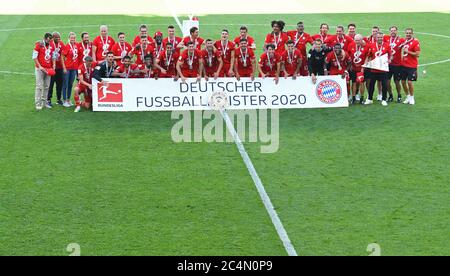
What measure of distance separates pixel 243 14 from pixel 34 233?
2566 centimetres

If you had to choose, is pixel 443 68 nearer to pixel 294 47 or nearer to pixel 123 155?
pixel 294 47

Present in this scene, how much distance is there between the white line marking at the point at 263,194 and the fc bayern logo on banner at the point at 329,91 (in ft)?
7.16

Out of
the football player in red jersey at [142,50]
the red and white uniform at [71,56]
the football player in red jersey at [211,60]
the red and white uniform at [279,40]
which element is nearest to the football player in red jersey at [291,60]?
the red and white uniform at [279,40]

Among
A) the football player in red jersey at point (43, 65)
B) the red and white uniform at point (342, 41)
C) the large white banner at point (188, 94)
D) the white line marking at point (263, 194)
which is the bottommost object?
the white line marking at point (263, 194)

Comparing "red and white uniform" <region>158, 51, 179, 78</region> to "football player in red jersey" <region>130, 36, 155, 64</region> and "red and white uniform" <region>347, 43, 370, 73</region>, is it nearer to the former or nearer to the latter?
"football player in red jersey" <region>130, 36, 155, 64</region>

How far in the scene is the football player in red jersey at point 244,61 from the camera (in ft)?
65.3

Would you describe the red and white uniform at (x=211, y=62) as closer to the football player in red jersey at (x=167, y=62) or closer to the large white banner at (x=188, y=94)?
the football player in red jersey at (x=167, y=62)

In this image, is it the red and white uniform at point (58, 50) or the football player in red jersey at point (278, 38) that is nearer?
the red and white uniform at point (58, 50)

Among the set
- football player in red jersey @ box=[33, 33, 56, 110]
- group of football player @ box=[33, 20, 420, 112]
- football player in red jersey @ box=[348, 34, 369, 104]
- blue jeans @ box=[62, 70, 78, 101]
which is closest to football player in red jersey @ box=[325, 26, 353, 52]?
group of football player @ box=[33, 20, 420, 112]

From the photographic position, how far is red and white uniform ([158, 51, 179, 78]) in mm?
20031

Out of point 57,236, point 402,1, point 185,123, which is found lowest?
point 57,236

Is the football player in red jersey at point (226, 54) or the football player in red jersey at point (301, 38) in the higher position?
the football player in red jersey at point (301, 38)

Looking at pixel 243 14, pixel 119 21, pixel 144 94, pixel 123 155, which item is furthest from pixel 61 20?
pixel 123 155

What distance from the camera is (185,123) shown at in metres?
18.2
